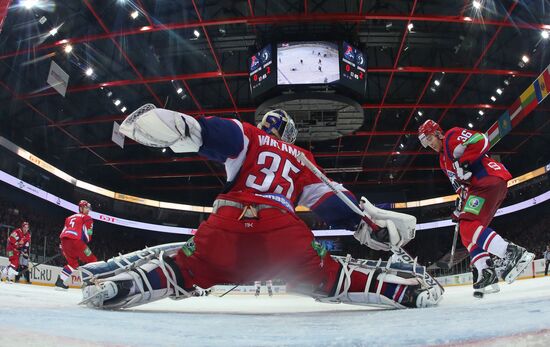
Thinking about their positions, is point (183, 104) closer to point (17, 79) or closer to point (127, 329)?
point (17, 79)

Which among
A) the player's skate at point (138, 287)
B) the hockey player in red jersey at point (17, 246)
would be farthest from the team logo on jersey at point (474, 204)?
the hockey player in red jersey at point (17, 246)

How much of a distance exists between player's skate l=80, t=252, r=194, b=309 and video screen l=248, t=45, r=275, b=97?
711 centimetres

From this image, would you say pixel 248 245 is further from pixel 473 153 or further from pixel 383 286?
pixel 473 153

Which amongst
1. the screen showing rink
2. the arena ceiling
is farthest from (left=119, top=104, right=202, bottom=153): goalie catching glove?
the arena ceiling

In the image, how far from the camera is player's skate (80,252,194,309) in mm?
1752

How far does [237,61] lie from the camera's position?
1286cm

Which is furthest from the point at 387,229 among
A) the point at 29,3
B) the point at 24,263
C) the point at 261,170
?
the point at 29,3

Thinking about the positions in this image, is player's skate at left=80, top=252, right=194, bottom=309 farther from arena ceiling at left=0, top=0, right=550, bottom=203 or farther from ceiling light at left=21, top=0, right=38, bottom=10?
ceiling light at left=21, top=0, right=38, bottom=10

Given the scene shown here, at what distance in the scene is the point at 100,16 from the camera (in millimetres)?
10016

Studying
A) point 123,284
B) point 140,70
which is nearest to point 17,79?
point 140,70

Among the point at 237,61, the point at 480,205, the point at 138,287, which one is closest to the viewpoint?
the point at 138,287

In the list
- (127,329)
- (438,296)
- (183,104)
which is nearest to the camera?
(127,329)

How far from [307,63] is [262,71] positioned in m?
1.04

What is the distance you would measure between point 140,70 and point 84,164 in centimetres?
943
